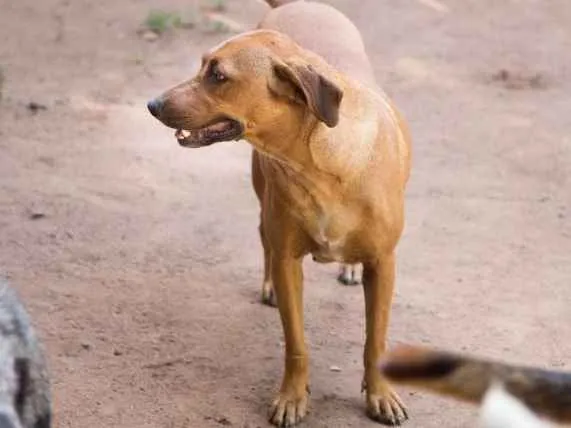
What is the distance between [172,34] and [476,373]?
7.83 metres

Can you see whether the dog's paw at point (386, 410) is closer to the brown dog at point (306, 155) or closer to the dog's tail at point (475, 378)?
the brown dog at point (306, 155)

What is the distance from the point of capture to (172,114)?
167 inches

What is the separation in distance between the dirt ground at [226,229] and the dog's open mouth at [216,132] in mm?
1295

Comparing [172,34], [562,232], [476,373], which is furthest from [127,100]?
[476,373]

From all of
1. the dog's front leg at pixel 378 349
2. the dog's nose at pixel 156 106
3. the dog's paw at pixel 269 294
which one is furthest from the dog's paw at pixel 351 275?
the dog's nose at pixel 156 106

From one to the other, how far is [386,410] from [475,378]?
115 inches

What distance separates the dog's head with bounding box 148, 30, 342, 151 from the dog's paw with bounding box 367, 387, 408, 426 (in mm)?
1287

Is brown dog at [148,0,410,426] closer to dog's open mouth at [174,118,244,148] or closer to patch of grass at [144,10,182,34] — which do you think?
dog's open mouth at [174,118,244,148]

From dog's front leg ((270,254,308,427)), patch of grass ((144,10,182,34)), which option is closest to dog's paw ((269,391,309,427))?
dog's front leg ((270,254,308,427))

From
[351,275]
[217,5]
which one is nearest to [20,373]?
[351,275]

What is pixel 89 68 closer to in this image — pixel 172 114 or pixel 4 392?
pixel 172 114

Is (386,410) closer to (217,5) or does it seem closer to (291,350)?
(291,350)

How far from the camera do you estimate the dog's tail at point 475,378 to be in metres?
1.93

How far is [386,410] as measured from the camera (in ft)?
15.9
